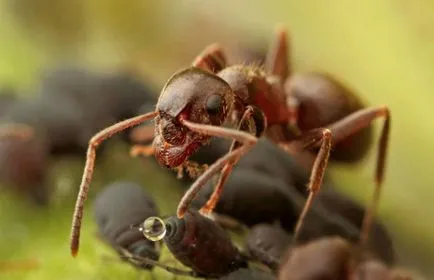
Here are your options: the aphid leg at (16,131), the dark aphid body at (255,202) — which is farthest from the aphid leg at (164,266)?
the aphid leg at (16,131)

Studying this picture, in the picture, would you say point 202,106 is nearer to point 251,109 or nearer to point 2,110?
point 251,109

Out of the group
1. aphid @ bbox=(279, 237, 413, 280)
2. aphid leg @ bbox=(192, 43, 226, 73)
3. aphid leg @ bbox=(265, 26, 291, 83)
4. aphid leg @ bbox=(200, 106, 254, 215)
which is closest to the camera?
aphid @ bbox=(279, 237, 413, 280)

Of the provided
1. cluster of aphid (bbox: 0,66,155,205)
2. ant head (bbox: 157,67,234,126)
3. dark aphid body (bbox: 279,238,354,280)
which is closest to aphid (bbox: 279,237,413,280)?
dark aphid body (bbox: 279,238,354,280)

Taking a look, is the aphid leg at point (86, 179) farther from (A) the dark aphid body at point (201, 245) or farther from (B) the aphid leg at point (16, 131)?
(B) the aphid leg at point (16, 131)

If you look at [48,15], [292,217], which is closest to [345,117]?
[292,217]

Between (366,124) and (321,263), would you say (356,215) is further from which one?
(321,263)

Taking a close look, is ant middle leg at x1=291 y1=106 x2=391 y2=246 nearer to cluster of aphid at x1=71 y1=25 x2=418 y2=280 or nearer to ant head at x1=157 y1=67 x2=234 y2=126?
cluster of aphid at x1=71 y1=25 x2=418 y2=280

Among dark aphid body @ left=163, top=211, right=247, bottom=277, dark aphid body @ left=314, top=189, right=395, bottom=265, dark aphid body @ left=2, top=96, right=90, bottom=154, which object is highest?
dark aphid body @ left=163, top=211, right=247, bottom=277
